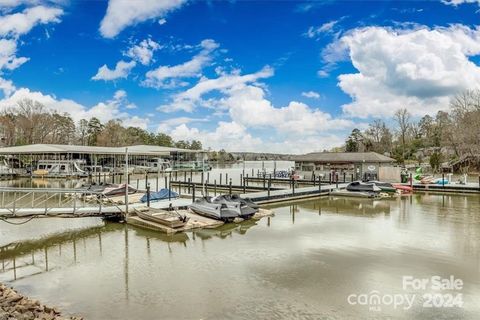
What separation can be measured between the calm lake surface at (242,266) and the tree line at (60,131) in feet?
182

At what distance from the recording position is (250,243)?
47.0 ft

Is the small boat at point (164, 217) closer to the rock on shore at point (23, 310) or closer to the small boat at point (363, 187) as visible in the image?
the rock on shore at point (23, 310)

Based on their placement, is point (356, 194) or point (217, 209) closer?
point (217, 209)

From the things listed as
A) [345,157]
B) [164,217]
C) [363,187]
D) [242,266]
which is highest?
[345,157]

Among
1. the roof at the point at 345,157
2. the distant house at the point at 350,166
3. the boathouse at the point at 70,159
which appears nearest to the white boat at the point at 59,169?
the boathouse at the point at 70,159

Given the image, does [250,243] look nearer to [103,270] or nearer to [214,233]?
[214,233]

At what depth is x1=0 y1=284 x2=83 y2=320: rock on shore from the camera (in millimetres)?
7164

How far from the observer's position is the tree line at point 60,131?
65.2 metres

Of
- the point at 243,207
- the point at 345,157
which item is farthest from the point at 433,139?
the point at 243,207

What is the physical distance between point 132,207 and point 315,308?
13.3 meters

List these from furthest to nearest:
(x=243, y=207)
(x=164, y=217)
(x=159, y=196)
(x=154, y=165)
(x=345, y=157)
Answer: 1. (x=154, y=165)
2. (x=345, y=157)
3. (x=159, y=196)
4. (x=243, y=207)
5. (x=164, y=217)

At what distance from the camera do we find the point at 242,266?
37.3 feet

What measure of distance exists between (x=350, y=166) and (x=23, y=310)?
119ft

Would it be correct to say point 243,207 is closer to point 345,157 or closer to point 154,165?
point 345,157
